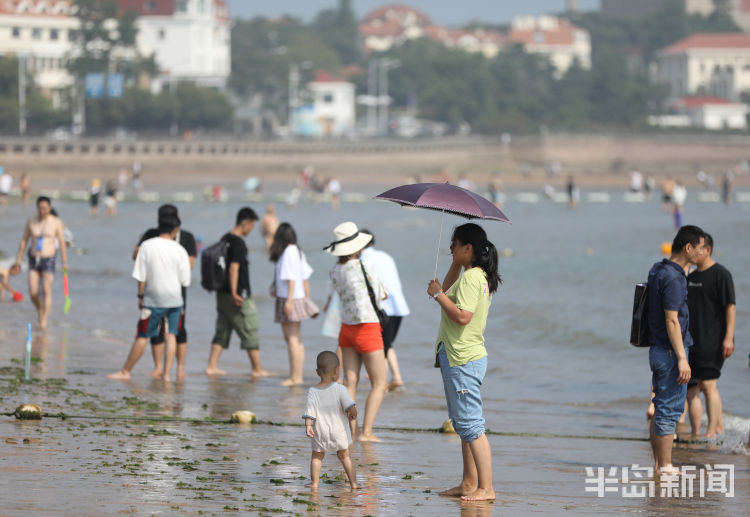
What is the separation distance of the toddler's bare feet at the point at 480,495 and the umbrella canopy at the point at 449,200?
1.57 metres

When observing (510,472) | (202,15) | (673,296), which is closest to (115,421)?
(510,472)

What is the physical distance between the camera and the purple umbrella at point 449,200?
7.74 m

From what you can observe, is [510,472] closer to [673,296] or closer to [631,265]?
[673,296]

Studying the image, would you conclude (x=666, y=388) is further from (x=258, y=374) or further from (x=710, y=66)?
(x=710, y=66)

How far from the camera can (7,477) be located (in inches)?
287

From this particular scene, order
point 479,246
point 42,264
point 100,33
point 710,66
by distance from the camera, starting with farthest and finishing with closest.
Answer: point 710,66
point 100,33
point 42,264
point 479,246

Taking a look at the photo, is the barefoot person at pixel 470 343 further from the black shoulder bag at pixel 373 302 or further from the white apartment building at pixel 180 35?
the white apartment building at pixel 180 35

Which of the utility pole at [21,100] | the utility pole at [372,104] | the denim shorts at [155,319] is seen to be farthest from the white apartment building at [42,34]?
the denim shorts at [155,319]

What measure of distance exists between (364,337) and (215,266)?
3179 mm

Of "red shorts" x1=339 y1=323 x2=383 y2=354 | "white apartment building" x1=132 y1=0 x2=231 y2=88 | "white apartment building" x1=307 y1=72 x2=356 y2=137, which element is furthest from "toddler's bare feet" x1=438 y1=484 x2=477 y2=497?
"white apartment building" x1=307 y1=72 x2=356 y2=137

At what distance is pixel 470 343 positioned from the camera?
7.66 m

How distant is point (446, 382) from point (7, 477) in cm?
254

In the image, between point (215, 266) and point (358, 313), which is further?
point (215, 266)

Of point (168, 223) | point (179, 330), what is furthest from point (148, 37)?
point (168, 223)
